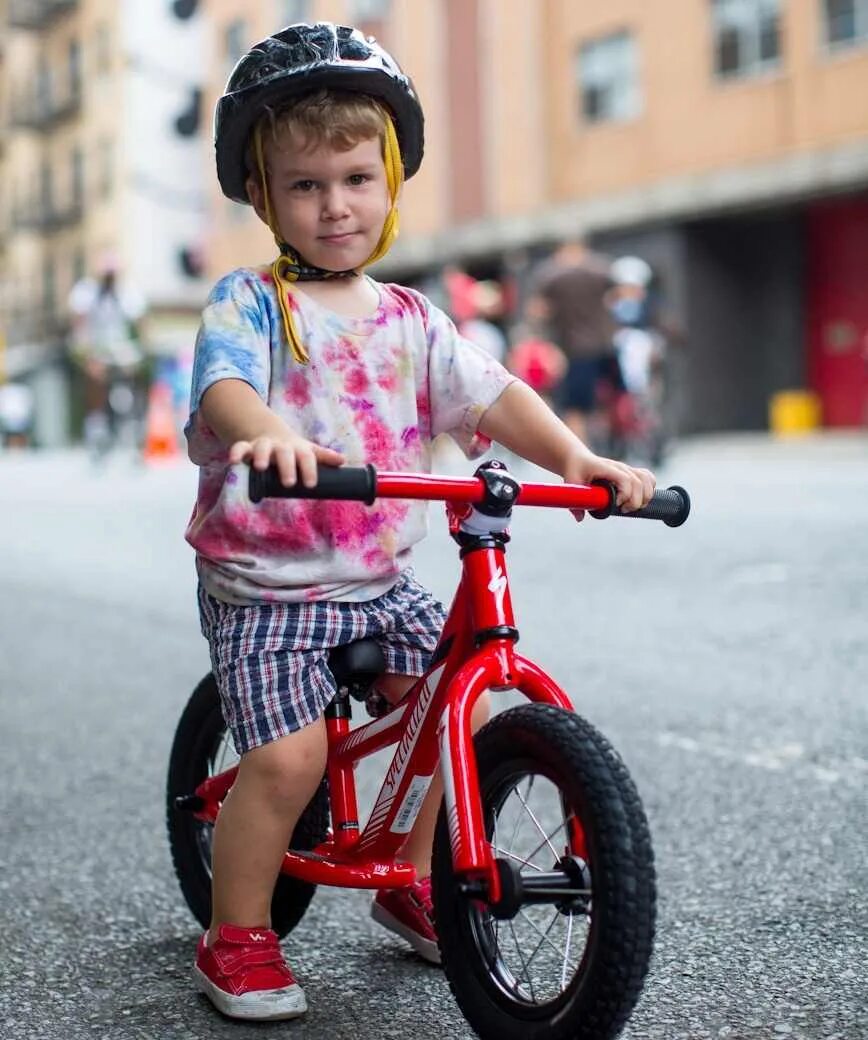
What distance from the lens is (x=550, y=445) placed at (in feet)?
8.67

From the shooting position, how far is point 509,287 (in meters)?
29.4

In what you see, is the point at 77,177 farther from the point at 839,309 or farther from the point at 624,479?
the point at 624,479

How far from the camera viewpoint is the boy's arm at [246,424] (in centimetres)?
222

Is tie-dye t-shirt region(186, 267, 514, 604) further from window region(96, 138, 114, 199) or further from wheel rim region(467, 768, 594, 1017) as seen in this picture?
window region(96, 138, 114, 199)

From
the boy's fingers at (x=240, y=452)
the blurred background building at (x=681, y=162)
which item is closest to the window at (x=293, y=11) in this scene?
the blurred background building at (x=681, y=162)

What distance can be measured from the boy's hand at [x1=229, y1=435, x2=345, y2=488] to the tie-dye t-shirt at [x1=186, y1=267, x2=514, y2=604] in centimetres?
35

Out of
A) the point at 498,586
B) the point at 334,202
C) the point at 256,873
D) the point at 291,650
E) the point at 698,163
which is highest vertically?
the point at 698,163

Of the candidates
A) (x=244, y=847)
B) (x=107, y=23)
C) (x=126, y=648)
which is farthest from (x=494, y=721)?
(x=107, y=23)

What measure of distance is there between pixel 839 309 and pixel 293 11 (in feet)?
55.4

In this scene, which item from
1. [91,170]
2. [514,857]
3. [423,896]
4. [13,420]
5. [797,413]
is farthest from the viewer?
[91,170]

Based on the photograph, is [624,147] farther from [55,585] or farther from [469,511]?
[469,511]

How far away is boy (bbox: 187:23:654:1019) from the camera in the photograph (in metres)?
2.59

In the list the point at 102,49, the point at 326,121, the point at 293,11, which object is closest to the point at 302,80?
the point at 326,121

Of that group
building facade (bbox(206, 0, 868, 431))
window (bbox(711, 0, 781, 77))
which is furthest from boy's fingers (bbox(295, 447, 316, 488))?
window (bbox(711, 0, 781, 77))
